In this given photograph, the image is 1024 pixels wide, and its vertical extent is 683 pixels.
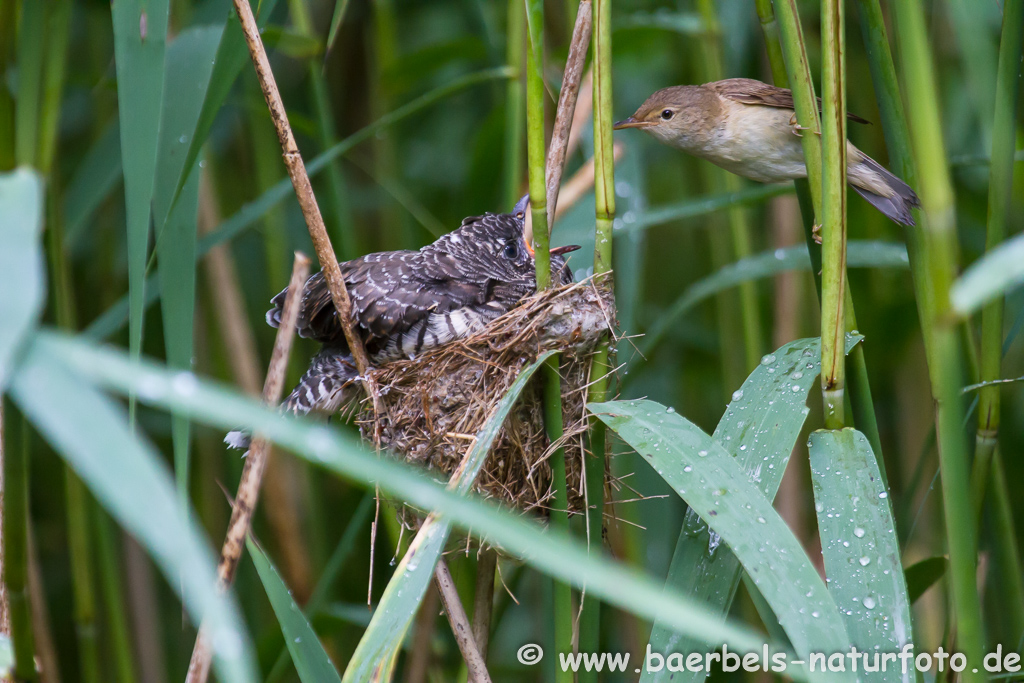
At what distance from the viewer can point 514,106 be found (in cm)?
157

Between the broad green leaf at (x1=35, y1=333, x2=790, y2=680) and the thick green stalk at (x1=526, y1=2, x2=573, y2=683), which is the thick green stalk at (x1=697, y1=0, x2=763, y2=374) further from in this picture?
the broad green leaf at (x1=35, y1=333, x2=790, y2=680)

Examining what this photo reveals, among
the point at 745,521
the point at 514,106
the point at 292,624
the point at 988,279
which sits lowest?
the point at 292,624

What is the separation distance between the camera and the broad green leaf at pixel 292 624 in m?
Answer: 0.89

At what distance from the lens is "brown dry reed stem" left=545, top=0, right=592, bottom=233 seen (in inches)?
40.7

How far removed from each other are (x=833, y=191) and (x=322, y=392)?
117 centimetres

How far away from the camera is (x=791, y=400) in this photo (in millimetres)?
951

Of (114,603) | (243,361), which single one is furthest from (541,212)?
(114,603)

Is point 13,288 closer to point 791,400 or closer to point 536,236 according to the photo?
point 536,236

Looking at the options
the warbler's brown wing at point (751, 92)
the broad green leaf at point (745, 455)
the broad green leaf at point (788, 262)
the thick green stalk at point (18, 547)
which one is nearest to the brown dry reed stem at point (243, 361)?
the thick green stalk at point (18, 547)

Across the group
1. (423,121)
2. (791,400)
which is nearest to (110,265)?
(423,121)

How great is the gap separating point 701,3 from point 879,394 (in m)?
1.40

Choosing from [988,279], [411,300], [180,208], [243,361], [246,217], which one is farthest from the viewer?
[243,361]

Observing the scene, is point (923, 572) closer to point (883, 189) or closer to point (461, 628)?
point (883, 189)

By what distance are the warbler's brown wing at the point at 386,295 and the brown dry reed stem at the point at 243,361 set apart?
1.27ft
